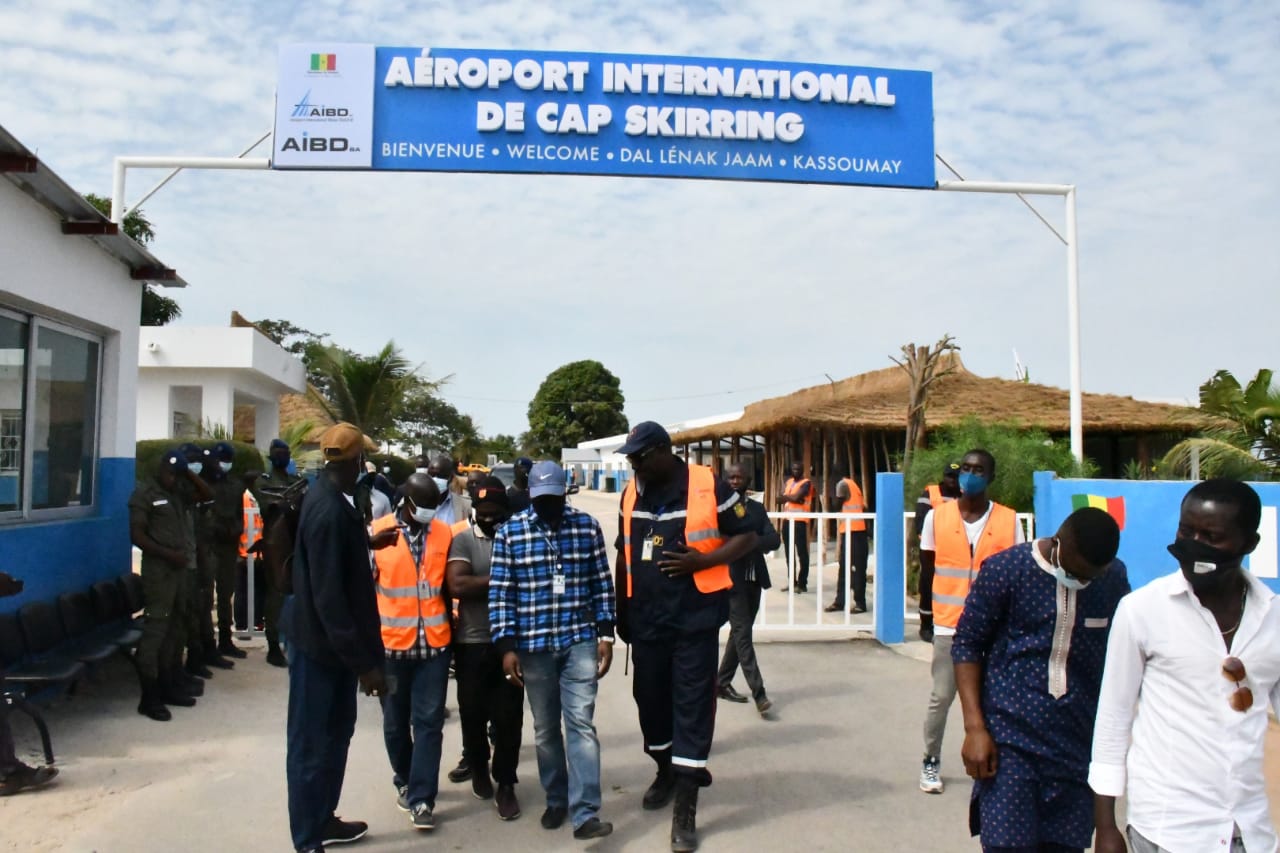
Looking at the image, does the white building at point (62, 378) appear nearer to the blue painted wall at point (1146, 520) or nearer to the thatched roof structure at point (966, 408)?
the blue painted wall at point (1146, 520)

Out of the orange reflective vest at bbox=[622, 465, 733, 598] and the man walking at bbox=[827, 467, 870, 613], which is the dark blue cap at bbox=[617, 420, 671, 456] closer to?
the orange reflective vest at bbox=[622, 465, 733, 598]

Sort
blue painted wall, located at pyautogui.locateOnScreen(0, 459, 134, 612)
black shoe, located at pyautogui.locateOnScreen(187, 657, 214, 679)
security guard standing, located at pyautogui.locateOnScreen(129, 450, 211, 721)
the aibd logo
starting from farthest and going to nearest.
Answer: the aibd logo → black shoe, located at pyautogui.locateOnScreen(187, 657, 214, 679) → security guard standing, located at pyautogui.locateOnScreen(129, 450, 211, 721) → blue painted wall, located at pyautogui.locateOnScreen(0, 459, 134, 612)

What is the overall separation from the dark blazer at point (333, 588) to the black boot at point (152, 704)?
9.48ft

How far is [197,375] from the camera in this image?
1848cm

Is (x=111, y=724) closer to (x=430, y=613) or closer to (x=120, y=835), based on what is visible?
(x=120, y=835)

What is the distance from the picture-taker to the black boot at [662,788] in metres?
4.82

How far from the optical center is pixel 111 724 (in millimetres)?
6121

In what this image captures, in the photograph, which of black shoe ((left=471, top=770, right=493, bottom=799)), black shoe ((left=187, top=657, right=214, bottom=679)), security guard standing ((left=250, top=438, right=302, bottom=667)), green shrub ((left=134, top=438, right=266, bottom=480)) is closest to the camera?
black shoe ((left=471, top=770, right=493, bottom=799))

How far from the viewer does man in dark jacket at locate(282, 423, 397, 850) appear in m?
3.91

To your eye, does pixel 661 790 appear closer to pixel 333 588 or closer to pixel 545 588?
pixel 545 588

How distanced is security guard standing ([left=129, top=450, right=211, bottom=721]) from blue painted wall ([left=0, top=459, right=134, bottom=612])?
1.75 feet

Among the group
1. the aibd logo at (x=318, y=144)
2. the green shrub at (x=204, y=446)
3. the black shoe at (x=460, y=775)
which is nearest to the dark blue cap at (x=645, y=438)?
the black shoe at (x=460, y=775)

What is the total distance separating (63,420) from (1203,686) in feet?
24.6

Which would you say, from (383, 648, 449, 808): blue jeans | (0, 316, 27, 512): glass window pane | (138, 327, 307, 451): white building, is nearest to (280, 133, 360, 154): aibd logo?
(0, 316, 27, 512): glass window pane
